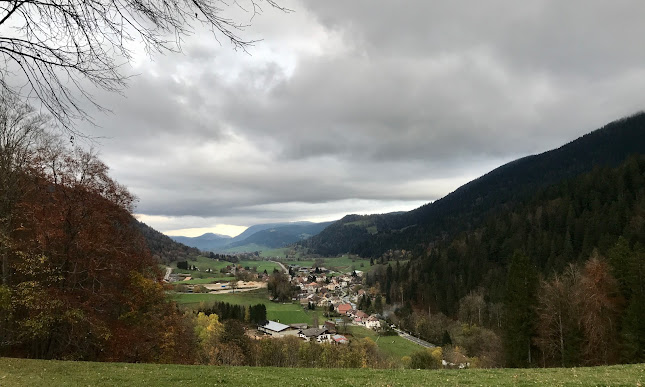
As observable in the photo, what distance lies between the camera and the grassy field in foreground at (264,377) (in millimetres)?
9305

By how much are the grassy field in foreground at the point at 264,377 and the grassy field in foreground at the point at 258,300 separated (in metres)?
81.5

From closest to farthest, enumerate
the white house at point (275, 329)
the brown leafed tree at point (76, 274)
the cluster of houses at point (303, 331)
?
the brown leafed tree at point (76, 274) → the cluster of houses at point (303, 331) → the white house at point (275, 329)

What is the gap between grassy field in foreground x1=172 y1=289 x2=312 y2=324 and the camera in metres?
94.3

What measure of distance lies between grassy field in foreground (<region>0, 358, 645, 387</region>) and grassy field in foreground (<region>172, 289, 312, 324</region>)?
8151 centimetres

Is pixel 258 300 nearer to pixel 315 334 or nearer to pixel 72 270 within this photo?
pixel 315 334

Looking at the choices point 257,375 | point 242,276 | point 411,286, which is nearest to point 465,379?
point 257,375

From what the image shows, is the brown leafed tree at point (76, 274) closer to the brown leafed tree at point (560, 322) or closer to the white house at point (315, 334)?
the brown leafed tree at point (560, 322)

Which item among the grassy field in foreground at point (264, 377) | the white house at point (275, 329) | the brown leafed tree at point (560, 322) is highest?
the grassy field in foreground at point (264, 377)

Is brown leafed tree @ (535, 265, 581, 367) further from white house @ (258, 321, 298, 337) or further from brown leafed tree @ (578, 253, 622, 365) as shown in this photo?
white house @ (258, 321, 298, 337)

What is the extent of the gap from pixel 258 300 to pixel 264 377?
111747mm

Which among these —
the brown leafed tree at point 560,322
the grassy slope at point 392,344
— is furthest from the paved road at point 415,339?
the brown leafed tree at point 560,322

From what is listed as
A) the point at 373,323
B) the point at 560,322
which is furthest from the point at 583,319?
the point at 373,323

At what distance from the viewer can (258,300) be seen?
378 feet

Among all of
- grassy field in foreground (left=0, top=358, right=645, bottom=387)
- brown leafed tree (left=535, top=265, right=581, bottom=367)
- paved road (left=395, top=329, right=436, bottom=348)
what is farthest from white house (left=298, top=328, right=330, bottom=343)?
grassy field in foreground (left=0, top=358, right=645, bottom=387)
